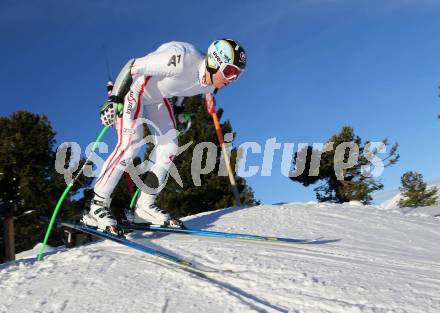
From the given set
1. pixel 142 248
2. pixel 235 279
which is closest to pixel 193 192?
pixel 142 248

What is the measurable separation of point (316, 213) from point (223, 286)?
10.4ft

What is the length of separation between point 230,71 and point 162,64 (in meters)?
0.72

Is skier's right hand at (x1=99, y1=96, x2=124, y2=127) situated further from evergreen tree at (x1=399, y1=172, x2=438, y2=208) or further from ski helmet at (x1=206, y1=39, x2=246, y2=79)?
evergreen tree at (x1=399, y1=172, x2=438, y2=208)

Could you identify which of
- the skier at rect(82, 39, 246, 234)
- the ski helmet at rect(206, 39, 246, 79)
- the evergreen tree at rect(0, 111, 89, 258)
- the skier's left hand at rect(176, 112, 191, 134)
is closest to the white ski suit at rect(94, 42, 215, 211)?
the skier at rect(82, 39, 246, 234)

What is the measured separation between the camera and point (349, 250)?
386 centimetres

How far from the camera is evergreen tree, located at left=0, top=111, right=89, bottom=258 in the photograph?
1988cm

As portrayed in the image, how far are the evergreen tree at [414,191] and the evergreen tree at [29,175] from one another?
70.6ft

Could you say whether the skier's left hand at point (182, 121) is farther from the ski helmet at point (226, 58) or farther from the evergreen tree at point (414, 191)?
the evergreen tree at point (414, 191)

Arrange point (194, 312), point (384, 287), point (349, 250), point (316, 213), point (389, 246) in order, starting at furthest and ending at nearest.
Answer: point (316, 213)
point (389, 246)
point (349, 250)
point (384, 287)
point (194, 312)

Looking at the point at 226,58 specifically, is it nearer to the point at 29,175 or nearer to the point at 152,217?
the point at 152,217

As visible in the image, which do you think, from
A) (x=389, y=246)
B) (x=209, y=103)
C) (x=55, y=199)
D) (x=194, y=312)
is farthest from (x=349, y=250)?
(x=55, y=199)

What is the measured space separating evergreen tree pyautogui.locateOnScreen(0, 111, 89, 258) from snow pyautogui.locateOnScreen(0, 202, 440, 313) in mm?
16574

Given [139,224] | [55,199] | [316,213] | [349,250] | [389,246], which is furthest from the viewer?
[55,199]

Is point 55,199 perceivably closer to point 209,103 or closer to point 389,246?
point 209,103
